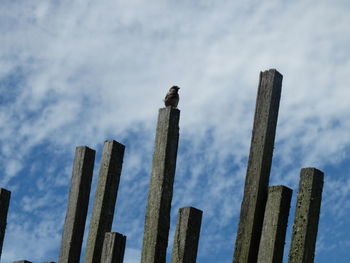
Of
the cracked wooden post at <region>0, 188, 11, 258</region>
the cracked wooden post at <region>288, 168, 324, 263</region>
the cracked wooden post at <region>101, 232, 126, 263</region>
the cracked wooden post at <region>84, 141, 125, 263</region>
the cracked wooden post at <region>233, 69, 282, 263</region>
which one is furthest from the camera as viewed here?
the cracked wooden post at <region>0, 188, 11, 258</region>

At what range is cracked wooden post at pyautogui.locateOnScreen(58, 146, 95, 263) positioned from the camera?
5637 millimetres

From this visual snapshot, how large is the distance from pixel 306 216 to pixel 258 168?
405 mm

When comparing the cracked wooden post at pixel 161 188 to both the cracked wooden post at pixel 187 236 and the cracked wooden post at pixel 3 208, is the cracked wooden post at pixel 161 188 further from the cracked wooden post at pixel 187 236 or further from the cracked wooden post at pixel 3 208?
the cracked wooden post at pixel 3 208

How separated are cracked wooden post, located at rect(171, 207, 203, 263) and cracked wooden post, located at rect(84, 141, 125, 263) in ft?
2.52

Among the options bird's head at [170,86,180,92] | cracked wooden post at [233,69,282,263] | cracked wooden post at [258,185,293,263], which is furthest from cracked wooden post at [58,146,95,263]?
cracked wooden post at [258,185,293,263]

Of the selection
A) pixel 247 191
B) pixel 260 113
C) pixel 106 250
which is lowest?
pixel 106 250

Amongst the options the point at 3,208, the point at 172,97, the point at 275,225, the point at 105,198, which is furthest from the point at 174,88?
the point at 3,208

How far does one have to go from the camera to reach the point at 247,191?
15.6 ft

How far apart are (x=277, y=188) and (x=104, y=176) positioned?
1.36 meters

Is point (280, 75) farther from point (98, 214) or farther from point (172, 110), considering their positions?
point (98, 214)

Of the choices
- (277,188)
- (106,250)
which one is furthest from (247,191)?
(106,250)

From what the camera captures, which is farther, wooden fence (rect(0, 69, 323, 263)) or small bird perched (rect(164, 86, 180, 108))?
small bird perched (rect(164, 86, 180, 108))

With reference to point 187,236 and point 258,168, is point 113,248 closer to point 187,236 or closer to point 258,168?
point 187,236

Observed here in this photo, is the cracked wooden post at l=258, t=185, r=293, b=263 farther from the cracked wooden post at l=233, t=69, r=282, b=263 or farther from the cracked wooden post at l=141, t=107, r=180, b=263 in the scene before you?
the cracked wooden post at l=141, t=107, r=180, b=263
